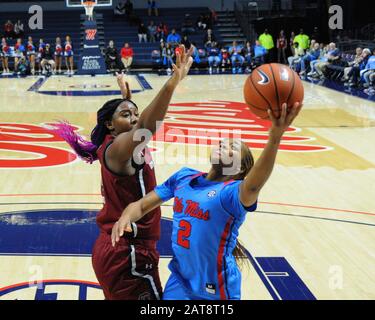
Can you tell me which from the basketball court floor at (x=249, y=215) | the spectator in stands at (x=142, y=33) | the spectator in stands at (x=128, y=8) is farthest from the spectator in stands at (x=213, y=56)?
the basketball court floor at (x=249, y=215)

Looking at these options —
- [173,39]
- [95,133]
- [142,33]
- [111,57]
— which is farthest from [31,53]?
[95,133]

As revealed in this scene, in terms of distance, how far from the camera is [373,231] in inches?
220

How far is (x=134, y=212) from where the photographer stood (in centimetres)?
265

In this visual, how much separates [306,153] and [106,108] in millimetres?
6393

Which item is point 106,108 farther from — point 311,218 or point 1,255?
point 311,218

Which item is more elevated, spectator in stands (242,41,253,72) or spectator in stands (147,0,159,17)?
spectator in stands (147,0,159,17)

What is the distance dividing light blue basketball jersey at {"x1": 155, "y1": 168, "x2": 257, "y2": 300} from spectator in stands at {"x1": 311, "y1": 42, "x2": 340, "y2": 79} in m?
17.7

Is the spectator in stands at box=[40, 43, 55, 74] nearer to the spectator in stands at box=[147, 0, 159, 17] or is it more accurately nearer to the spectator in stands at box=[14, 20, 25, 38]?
the spectator in stands at box=[14, 20, 25, 38]

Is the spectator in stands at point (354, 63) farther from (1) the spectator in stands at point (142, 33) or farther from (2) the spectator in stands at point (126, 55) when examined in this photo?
(1) the spectator in stands at point (142, 33)

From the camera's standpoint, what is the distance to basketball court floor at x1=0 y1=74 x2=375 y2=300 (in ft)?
14.6

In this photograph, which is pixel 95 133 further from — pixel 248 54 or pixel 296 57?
pixel 248 54

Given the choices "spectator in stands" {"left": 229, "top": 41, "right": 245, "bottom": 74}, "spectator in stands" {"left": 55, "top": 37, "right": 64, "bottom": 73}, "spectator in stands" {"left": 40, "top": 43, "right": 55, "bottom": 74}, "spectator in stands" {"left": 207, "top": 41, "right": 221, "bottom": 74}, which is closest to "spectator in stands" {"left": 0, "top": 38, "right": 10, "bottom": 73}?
"spectator in stands" {"left": 40, "top": 43, "right": 55, "bottom": 74}

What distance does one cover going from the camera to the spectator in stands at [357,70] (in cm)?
1680
